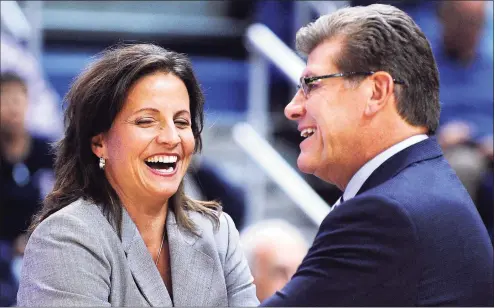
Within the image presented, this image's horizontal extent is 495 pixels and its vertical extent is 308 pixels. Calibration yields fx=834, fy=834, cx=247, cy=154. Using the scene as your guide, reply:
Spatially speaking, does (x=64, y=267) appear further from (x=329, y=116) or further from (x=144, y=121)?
(x=329, y=116)

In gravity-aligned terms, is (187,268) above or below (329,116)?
below

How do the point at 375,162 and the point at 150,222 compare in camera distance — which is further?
the point at 150,222

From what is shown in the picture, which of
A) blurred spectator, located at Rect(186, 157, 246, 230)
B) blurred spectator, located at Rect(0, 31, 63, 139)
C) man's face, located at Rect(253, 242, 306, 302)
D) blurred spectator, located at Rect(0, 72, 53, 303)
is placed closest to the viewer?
man's face, located at Rect(253, 242, 306, 302)

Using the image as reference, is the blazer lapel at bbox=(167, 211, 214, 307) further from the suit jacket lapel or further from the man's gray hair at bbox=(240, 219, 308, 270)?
the man's gray hair at bbox=(240, 219, 308, 270)

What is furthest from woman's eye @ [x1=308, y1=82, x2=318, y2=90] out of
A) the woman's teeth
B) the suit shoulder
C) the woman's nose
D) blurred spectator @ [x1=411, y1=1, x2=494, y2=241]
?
blurred spectator @ [x1=411, y1=1, x2=494, y2=241]

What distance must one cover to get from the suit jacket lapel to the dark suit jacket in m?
0.08

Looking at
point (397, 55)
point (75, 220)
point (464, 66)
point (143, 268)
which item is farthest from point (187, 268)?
point (464, 66)

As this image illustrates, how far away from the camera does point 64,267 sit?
192 cm

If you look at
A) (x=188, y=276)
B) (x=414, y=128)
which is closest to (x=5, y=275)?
(x=188, y=276)

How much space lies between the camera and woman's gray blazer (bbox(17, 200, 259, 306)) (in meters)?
1.92

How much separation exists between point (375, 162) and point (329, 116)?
17 centimetres

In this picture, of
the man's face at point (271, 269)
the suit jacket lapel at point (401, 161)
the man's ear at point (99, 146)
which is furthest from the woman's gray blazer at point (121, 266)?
the man's face at point (271, 269)

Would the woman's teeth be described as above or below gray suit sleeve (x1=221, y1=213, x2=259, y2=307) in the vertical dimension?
above

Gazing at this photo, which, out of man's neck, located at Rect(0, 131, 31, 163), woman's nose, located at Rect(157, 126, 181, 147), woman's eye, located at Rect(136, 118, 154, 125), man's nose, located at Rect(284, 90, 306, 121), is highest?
man's nose, located at Rect(284, 90, 306, 121)
